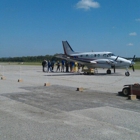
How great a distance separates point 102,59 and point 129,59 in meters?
3.13

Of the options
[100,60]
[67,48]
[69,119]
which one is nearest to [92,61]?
[100,60]

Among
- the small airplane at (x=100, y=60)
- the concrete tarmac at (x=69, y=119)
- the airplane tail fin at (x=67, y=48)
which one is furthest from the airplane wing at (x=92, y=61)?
the concrete tarmac at (x=69, y=119)

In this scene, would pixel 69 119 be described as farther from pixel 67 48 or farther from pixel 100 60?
pixel 67 48

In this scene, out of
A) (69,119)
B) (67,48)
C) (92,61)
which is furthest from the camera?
(67,48)

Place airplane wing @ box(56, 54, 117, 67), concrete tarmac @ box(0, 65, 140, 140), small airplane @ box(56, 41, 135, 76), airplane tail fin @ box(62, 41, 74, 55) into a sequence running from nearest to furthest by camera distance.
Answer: concrete tarmac @ box(0, 65, 140, 140), small airplane @ box(56, 41, 135, 76), airplane wing @ box(56, 54, 117, 67), airplane tail fin @ box(62, 41, 74, 55)

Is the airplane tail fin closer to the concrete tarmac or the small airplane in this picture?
the small airplane

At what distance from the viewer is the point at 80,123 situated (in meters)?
6.11

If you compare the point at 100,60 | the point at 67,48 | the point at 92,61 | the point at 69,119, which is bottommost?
the point at 69,119

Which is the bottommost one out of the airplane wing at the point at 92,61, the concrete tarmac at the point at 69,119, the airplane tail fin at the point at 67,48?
the concrete tarmac at the point at 69,119

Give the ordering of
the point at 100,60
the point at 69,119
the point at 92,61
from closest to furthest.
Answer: the point at 69,119 < the point at 100,60 < the point at 92,61

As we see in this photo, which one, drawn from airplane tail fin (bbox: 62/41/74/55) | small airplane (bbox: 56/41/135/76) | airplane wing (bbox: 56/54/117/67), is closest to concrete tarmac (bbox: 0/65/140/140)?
small airplane (bbox: 56/41/135/76)

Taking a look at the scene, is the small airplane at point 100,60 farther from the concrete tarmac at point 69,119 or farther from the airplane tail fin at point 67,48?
the concrete tarmac at point 69,119

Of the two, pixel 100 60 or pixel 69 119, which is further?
pixel 100 60

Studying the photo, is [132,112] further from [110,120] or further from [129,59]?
[129,59]
